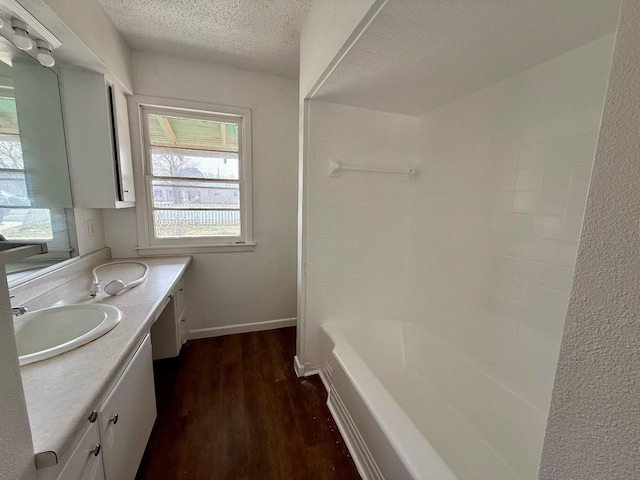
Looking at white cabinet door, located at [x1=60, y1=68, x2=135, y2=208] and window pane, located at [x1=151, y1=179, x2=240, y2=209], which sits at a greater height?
white cabinet door, located at [x1=60, y1=68, x2=135, y2=208]

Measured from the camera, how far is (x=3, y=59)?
4.10 feet

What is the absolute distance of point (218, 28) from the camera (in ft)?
5.74

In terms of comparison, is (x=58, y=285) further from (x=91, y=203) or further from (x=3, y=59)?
(x=3, y=59)

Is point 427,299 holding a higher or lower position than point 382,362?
higher

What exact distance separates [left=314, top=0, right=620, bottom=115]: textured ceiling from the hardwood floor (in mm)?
2070

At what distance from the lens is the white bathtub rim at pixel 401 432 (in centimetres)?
96

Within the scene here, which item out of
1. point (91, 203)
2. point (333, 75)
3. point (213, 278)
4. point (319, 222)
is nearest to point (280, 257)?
point (213, 278)

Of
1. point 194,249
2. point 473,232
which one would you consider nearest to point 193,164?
point 194,249

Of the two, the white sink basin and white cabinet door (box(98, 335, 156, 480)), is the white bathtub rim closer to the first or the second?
white cabinet door (box(98, 335, 156, 480))

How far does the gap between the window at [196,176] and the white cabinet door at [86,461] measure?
1.70 meters

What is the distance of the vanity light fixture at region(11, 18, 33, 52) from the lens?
1174 millimetres

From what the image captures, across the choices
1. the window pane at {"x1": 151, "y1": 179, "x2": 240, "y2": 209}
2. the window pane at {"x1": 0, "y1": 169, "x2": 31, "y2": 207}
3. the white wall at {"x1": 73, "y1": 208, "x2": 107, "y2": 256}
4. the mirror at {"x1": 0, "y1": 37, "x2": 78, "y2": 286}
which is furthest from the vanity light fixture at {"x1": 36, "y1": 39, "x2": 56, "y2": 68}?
the window pane at {"x1": 151, "y1": 179, "x2": 240, "y2": 209}

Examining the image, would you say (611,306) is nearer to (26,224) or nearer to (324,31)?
(324,31)

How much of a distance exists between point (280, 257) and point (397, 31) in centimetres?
203
